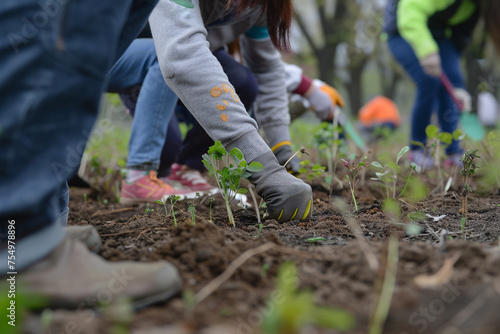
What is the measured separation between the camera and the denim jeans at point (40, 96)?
0.84 metres

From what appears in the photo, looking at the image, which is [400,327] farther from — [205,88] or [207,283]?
[205,88]

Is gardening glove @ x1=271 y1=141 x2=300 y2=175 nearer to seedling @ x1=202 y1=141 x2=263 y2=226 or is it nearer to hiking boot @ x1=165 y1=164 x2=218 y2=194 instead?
hiking boot @ x1=165 y1=164 x2=218 y2=194

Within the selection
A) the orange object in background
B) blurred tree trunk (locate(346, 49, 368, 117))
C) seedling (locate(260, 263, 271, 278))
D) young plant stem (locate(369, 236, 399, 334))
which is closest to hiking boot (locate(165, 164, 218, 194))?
seedling (locate(260, 263, 271, 278))

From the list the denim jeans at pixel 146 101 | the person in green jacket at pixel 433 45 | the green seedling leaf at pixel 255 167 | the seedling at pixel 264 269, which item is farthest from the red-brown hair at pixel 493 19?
the seedling at pixel 264 269

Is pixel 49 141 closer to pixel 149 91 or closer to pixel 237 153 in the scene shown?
pixel 237 153

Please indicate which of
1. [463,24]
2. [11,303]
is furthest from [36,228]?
[463,24]

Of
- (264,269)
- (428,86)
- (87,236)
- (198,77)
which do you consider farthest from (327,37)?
(264,269)

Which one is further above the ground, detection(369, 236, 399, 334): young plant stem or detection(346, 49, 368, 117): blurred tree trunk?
detection(369, 236, 399, 334): young plant stem

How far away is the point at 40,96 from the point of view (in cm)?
85

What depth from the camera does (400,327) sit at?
740mm

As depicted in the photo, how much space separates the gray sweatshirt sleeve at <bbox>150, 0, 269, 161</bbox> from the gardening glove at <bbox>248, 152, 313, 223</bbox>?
60 millimetres

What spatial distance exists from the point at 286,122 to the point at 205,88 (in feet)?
3.52

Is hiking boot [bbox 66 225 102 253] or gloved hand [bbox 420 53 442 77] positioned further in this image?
gloved hand [bbox 420 53 442 77]

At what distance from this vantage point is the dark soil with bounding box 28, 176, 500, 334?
0.74m
